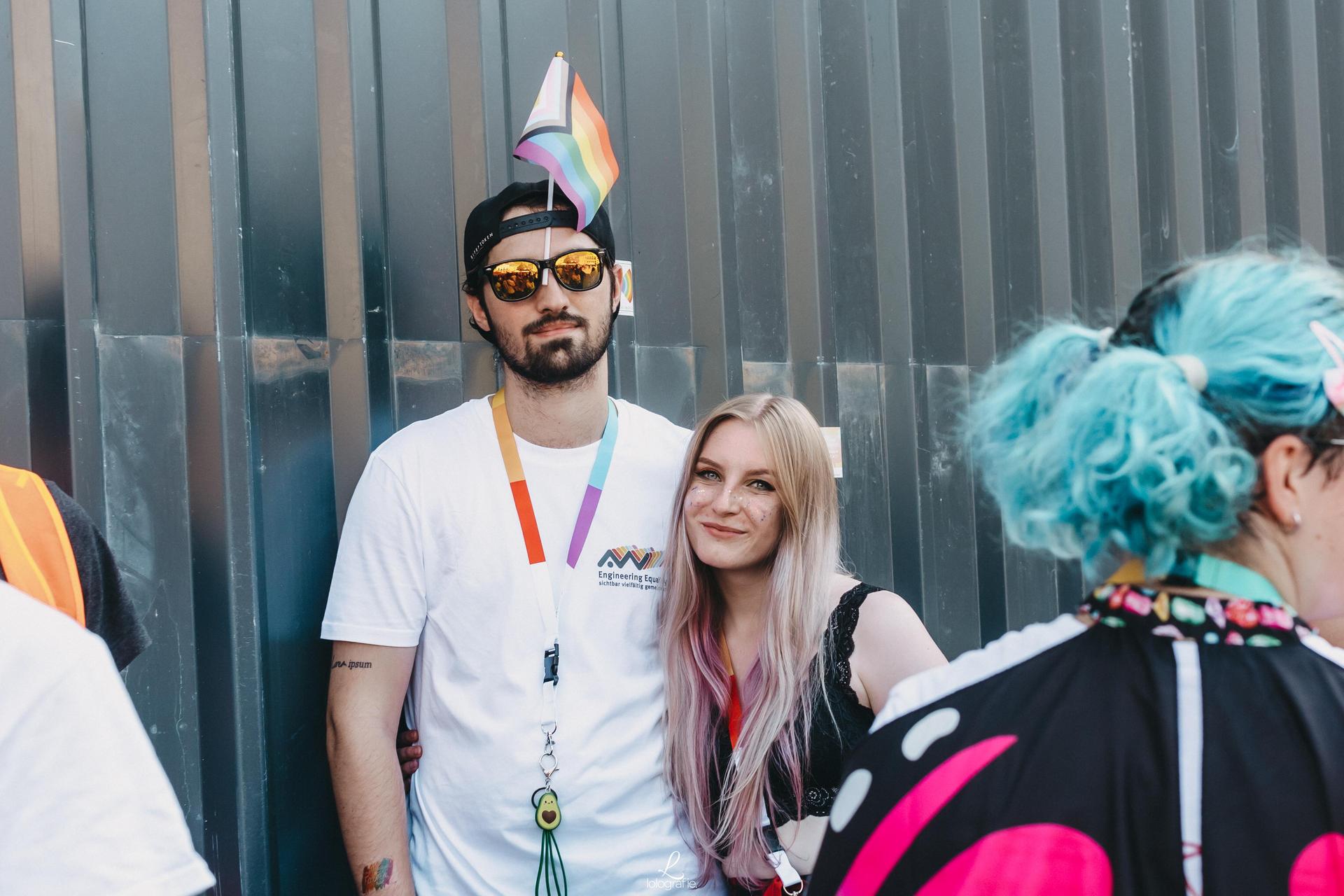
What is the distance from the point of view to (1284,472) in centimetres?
130

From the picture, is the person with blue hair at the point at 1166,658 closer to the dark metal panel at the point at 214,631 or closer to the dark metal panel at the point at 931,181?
the dark metal panel at the point at 214,631

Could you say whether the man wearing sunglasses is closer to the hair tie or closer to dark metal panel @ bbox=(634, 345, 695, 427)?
dark metal panel @ bbox=(634, 345, 695, 427)

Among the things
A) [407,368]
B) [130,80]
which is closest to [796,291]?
[407,368]

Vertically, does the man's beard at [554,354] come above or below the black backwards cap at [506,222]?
below

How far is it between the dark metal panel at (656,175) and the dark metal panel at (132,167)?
162 cm

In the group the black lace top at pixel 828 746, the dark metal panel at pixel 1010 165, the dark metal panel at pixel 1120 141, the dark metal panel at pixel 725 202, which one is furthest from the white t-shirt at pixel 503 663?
the dark metal panel at pixel 1120 141

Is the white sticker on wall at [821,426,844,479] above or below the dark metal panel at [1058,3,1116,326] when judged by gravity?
below

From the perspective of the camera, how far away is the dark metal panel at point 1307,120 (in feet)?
20.4

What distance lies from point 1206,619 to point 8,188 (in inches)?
113

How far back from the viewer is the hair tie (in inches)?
50.6

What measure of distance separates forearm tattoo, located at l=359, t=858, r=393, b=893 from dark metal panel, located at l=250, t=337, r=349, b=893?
0.58 meters

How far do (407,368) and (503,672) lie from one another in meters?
1.20

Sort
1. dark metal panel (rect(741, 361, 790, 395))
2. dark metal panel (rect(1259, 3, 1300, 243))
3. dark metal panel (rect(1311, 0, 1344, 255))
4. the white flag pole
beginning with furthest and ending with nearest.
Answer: dark metal panel (rect(1311, 0, 1344, 255)), dark metal panel (rect(1259, 3, 1300, 243)), dark metal panel (rect(741, 361, 790, 395)), the white flag pole

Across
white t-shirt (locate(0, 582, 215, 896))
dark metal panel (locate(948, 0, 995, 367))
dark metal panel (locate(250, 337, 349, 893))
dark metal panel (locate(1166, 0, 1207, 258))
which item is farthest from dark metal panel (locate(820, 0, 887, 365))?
white t-shirt (locate(0, 582, 215, 896))
